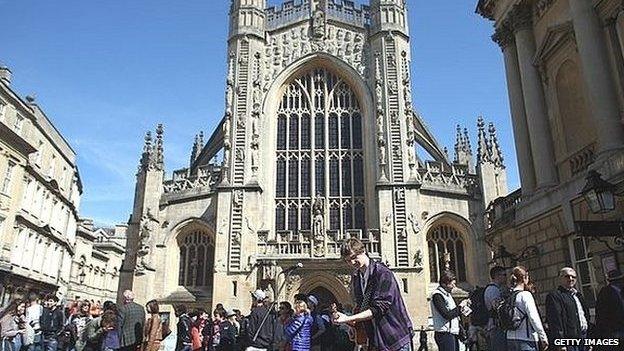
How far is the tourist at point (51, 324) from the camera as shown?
10.8 meters

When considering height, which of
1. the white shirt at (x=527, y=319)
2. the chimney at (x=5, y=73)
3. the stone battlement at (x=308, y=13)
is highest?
the stone battlement at (x=308, y=13)

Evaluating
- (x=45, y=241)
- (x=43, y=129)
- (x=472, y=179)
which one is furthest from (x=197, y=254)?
(x=472, y=179)

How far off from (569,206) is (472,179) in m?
16.4

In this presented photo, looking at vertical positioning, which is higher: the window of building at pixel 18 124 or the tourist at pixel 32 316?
the window of building at pixel 18 124

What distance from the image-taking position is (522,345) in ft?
17.8

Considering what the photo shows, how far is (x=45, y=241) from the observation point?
92.5 ft

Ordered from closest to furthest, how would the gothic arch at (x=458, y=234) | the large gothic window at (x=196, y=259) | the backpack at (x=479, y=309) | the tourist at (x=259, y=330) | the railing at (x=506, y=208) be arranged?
the backpack at (x=479, y=309) < the tourist at (x=259, y=330) < the railing at (x=506, y=208) < the gothic arch at (x=458, y=234) < the large gothic window at (x=196, y=259)

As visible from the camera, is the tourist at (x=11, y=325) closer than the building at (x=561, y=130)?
Yes

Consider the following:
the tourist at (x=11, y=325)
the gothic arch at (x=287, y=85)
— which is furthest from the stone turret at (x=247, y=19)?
the tourist at (x=11, y=325)

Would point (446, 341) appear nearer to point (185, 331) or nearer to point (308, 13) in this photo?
point (185, 331)

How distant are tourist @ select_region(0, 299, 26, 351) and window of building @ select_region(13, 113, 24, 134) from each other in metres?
18.4

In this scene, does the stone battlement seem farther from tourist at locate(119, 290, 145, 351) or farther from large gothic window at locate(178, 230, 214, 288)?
tourist at locate(119, 290, 145, 351)

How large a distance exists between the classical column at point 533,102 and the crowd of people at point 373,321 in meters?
4.31

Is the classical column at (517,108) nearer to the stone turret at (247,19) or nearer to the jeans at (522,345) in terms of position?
the jeans at (522,345)
